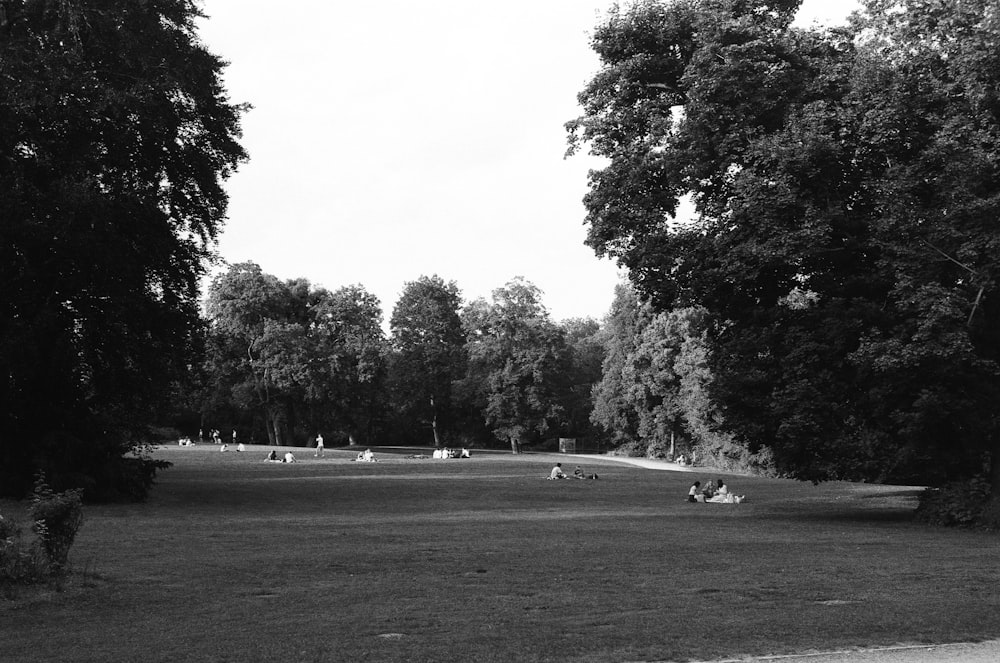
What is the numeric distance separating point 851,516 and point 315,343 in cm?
7256

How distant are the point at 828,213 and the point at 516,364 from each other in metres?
73.8

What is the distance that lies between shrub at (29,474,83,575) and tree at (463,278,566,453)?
8310 centimetres

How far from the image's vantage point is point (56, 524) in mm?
12852

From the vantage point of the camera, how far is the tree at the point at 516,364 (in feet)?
319

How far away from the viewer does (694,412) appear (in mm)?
65188

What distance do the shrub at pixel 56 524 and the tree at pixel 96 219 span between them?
49.1 ft

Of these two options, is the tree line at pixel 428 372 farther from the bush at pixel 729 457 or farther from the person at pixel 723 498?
the person at pixel 723 498

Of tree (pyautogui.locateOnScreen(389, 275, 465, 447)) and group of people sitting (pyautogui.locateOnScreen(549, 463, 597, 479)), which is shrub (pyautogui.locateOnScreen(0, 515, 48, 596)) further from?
tree (pyautogui.locateOnScreen(389, 275, 465, 447))

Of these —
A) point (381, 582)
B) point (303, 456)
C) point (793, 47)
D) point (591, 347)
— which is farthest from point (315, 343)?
point (381, 582)

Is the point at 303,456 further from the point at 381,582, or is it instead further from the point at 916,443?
the point at 381,582

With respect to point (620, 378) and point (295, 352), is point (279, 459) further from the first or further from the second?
point (620, 378)

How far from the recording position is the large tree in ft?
78.4

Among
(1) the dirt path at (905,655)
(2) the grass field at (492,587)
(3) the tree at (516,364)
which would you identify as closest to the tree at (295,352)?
(3) the tree at (516,364)

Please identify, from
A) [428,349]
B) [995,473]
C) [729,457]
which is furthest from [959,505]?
[428,349]
